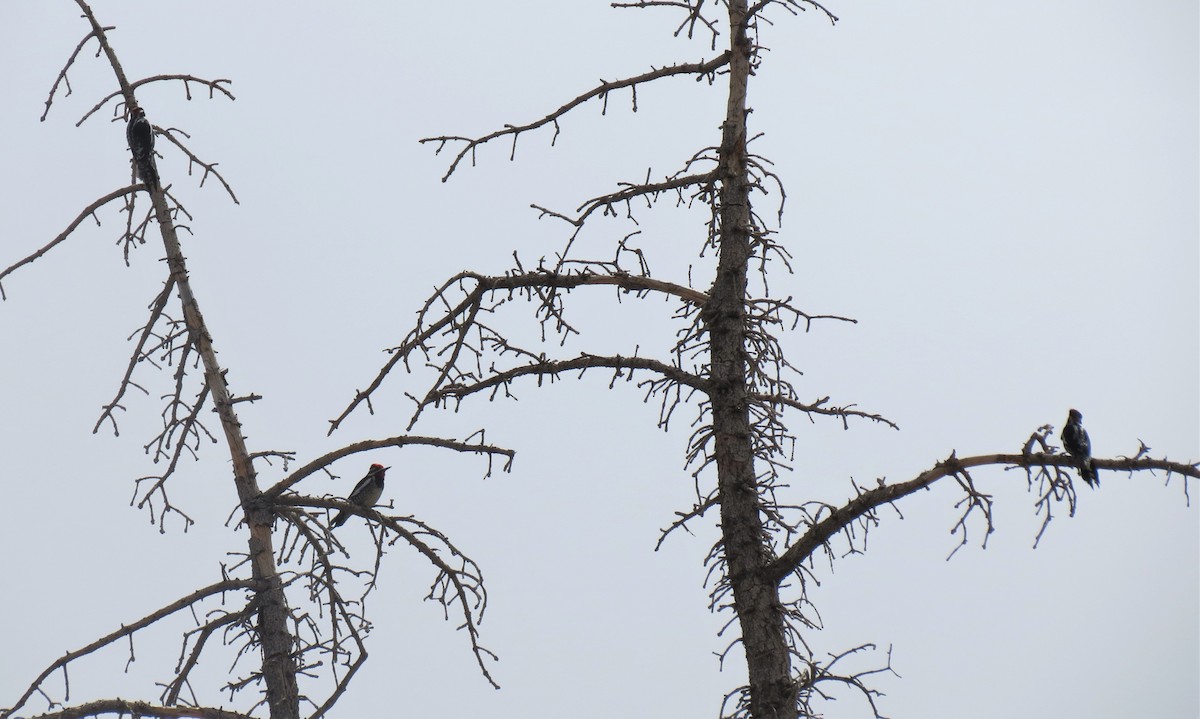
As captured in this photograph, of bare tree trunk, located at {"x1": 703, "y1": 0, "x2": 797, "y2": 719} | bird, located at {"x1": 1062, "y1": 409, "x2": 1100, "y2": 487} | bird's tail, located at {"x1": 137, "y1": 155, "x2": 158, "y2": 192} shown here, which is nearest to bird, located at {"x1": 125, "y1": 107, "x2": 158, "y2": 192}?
bird's tail, located at {"x1": 137, "y1": 155, "x2": 158, "y2": 192}

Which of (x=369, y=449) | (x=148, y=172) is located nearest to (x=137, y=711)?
(x=369, y=449)

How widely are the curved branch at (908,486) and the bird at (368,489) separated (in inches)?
111

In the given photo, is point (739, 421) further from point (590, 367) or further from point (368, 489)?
point (368, 489)

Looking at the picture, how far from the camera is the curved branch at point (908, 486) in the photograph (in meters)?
5.39

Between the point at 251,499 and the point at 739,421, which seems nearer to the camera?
the point at 739,421

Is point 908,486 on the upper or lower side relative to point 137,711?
upper

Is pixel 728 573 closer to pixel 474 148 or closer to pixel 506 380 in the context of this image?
pixel 506 380

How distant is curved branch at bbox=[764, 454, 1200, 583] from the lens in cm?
539

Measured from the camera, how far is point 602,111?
646cm

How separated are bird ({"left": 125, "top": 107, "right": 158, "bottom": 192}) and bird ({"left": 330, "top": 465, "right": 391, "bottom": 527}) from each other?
89.7 inches

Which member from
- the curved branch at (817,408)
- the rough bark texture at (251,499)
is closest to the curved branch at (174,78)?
the rough bark texture at (251,499)

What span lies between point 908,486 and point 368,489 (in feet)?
13.5

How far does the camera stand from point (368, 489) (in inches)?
336

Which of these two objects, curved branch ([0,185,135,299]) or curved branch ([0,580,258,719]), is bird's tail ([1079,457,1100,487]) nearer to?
curved branch ([0,580,258,719])
